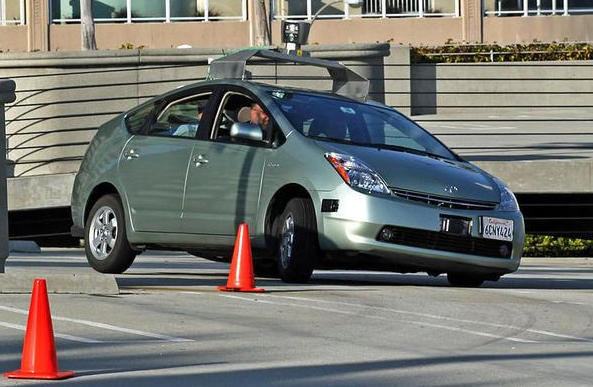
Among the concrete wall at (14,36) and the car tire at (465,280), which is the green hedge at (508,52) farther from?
the car tire at (465,280)

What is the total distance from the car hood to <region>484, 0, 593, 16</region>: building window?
1448 inches

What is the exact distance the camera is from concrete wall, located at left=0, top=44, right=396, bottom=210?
980 inches

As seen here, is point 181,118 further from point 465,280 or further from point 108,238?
point 465,280

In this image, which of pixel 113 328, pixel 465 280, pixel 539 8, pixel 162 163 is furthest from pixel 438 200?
pixel 539 8

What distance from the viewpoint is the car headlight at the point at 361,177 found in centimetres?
1178

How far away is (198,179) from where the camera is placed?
503 inches

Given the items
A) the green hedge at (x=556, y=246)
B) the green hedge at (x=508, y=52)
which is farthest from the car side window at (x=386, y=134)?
the green hedge at (x=508, y=52)

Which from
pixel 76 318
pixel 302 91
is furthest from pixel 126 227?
pixel 76 318

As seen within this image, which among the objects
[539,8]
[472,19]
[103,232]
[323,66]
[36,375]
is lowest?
[36,375]

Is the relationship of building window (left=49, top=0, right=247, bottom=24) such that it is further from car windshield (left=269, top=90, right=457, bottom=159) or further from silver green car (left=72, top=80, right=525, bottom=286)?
car windshield (left=269, top=90, right=457, bottom=159)

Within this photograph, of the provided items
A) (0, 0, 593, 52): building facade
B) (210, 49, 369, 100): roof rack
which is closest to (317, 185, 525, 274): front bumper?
(210, 49, 369, 100): roof rack

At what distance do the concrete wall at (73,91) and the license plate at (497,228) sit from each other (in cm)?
1247

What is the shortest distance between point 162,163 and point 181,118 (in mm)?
470

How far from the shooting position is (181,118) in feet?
43.8
